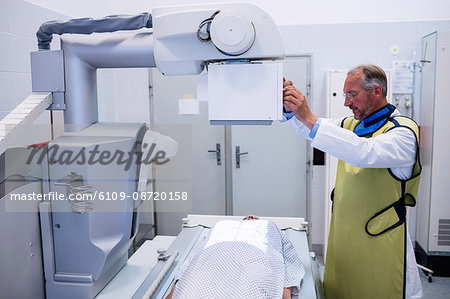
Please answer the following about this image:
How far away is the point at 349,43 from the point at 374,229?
2.04 m

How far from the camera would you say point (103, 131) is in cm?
104

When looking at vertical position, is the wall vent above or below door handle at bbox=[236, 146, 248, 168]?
below

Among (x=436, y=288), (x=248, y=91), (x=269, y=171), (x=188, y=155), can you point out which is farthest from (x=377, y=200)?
(x=188, y=155)

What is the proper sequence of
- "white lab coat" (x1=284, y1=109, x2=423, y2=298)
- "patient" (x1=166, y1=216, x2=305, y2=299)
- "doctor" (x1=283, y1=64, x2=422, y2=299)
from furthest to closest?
1. "doctor" (x1=283, y1=64, x2=422, y2=299)
2. "white lab coat" (x1=284, y1=109, x2=423, y2=298)
3. "patient" (x1=166, y1=216, x2=305, y2=299)

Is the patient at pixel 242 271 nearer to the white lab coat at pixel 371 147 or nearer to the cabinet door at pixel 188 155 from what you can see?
the white lab coat at pixel 371 147

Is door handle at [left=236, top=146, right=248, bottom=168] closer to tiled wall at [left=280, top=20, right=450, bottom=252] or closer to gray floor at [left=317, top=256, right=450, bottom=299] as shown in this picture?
tiled wall at [left=280, top=20, right=450, bottom=252]

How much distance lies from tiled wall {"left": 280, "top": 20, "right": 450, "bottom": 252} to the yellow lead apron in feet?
4.99

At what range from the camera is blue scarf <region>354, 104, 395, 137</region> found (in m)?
1.55

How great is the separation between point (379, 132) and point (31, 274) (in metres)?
1.35

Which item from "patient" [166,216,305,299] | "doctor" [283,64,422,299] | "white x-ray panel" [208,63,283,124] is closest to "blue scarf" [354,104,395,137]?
"doctor" [283,64,422,299]

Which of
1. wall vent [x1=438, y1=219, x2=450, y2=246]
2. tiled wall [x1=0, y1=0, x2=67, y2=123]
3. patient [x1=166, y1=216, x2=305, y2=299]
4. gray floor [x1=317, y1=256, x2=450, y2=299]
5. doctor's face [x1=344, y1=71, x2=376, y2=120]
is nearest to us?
patient [x1=166, y1=216, x2=305, y2=299]

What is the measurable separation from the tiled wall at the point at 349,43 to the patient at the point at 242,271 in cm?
181

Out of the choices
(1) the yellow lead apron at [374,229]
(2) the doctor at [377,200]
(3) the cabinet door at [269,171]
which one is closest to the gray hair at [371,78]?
(2) the doctor at [377,200]

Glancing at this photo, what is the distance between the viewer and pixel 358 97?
1561mm
